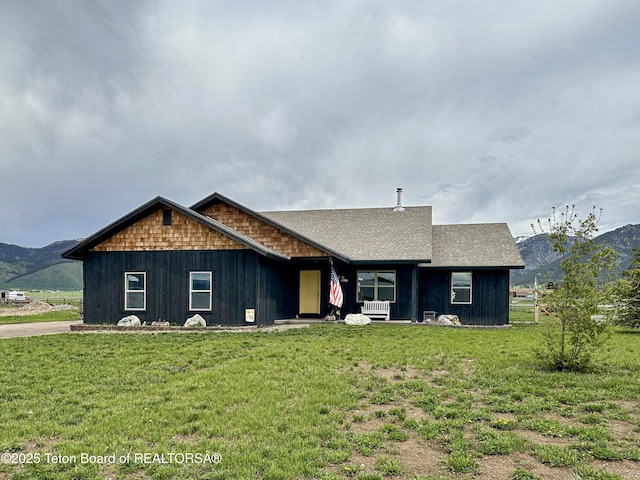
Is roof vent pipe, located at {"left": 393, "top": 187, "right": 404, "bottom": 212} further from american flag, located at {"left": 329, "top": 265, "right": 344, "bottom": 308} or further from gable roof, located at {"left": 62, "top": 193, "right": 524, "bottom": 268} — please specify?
american flag, located at {"left": 329, "top": 265, "right": 344, "bottom": 308}

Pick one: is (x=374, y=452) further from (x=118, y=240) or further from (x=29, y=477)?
(x=118, y=240)

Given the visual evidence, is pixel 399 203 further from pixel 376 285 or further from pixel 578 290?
pixel 578 290

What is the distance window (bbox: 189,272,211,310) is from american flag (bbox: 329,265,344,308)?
15.2ft

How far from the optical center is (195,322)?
1534 cm

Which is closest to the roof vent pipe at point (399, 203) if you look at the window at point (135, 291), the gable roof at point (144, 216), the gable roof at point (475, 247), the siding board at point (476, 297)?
the gable roof at point (475, 247)

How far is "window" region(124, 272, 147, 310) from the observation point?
16094mm

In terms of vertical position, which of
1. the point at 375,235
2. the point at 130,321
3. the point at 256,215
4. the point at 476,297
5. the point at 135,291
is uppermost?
the point at 256,215

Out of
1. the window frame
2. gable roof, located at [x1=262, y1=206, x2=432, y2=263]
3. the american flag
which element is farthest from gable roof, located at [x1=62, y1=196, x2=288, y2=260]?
the window frame

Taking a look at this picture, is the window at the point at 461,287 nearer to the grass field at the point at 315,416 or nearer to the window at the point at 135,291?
the grass field at the point at 315,416

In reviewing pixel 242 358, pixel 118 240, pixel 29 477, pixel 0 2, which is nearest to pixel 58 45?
pixel 0 2

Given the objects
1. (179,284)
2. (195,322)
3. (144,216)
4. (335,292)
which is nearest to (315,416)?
(195,322)

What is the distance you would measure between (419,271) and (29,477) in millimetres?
16730

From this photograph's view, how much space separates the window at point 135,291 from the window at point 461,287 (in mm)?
12232

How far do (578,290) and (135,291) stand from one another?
45.8 ft
